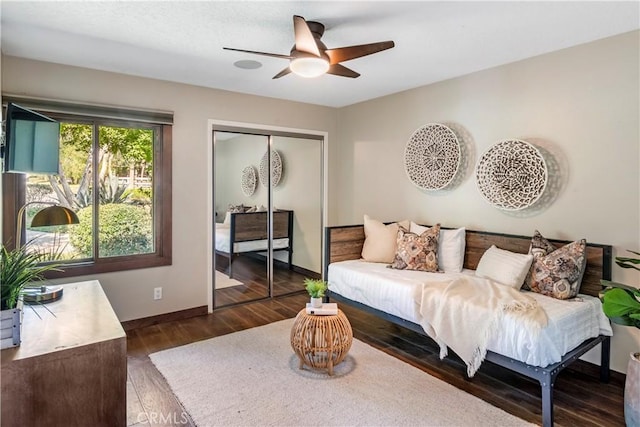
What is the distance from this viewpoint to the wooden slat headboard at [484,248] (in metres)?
2.62

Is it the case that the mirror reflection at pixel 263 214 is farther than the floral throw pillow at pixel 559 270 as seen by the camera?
Yes

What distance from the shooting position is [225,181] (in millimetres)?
4148

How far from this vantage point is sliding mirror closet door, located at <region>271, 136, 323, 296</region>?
4578 millimetres

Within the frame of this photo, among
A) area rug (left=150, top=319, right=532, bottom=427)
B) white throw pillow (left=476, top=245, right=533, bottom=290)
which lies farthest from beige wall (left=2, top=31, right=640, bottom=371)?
area rug (left=150, top=319, right=532, bottom=427)

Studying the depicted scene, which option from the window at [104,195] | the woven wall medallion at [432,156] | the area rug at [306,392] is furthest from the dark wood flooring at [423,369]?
the woven wall medallion at [432,156]

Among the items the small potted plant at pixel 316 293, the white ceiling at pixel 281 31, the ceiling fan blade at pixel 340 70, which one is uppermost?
the white ceiling at pixel 281 31

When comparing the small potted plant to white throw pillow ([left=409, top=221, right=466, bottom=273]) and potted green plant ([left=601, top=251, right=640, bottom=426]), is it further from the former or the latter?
potted green plant ([left=601, top=251, right=640, bottom=426])

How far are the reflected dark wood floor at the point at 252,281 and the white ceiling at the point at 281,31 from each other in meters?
2.08

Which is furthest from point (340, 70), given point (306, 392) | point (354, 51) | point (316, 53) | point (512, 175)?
point (306, 392)

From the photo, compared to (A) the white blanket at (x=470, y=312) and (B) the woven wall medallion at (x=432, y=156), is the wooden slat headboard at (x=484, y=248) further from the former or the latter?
(B) the woven wall medallion at (x=432, y=156)

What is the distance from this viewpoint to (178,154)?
3.78m

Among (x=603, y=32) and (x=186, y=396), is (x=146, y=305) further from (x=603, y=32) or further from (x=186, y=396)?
(x=603, y=32)

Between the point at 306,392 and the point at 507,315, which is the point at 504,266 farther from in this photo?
the point at 306,392

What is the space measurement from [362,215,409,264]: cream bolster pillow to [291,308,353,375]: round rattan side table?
1.19 metres
